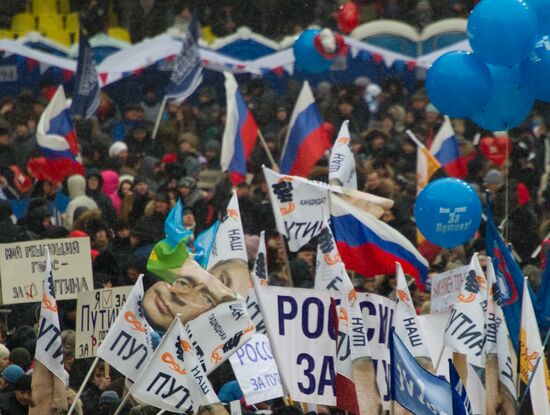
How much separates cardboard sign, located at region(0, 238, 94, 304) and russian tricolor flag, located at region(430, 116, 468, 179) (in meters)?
5.84

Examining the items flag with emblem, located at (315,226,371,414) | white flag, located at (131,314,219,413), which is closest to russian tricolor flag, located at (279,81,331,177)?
flag with emblem, located at (315,226,371,414)

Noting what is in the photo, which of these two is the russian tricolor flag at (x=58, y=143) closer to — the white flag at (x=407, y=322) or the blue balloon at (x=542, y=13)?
the blue balloon at (x=542, y=13)

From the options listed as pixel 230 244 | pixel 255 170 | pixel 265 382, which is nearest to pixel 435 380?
pixel 265 382

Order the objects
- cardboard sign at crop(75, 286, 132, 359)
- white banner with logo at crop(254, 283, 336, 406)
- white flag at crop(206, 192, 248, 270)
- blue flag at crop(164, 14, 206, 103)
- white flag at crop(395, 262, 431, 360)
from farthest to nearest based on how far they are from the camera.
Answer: blue flag at crop(164, 14, 206, 103), white flag at crop(206, 192, 248, 270), cardboard sign at crop(75, 286, 132, 359), white banner with logo at crop(254, 283, 336, 406), white flag at crop(395, 262, 431, 360)

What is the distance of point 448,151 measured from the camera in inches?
689

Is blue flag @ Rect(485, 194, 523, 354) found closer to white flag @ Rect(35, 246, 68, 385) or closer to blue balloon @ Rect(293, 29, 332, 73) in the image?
white flag @ Rect(35, 246, 68, 385)

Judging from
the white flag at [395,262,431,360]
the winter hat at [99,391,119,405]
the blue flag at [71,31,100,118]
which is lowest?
the winter hat at [99,391,119,405]

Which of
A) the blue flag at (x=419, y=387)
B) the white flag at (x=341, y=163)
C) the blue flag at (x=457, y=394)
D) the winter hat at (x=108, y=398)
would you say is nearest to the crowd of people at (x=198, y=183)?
the winter hat at (x=108, y=398)

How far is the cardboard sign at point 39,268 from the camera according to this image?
1216cm

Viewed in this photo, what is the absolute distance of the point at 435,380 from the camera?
910 cm

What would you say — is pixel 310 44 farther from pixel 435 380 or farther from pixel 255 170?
pixel 435 380

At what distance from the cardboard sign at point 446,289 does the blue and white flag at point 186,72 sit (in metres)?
7.86

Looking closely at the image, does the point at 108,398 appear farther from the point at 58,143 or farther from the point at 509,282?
the point at 58,143

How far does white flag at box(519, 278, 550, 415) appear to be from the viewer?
10.7m
